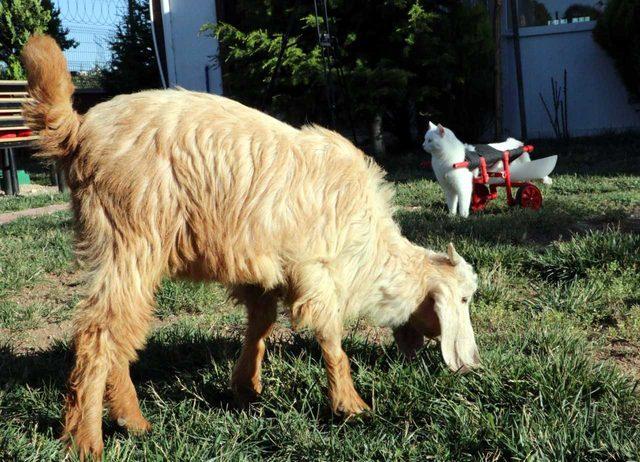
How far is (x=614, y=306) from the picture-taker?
4.34 meters

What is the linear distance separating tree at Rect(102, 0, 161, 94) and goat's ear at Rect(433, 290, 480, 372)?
15.3 m

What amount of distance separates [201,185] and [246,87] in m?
9.43

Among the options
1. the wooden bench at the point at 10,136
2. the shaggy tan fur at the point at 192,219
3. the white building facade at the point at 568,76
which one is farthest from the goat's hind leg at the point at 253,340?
the white building facade at the point at 568,76

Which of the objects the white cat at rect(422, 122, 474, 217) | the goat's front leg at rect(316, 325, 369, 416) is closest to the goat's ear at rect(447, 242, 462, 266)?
the goat's front leg at rect(316, 325, 369, 416)

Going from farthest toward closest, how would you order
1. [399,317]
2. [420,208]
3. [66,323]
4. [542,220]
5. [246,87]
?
[246,87] < [420,208] < [542,220] < [66,323] < [399,317]

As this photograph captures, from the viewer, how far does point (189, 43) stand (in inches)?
643

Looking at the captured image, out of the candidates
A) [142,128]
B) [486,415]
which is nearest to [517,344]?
[486,415]

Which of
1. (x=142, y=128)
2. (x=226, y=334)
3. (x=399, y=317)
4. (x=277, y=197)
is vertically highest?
(x=142, y=128)

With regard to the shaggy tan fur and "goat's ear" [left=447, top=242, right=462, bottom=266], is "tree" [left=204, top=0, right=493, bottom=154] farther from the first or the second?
the shaggy tan fur

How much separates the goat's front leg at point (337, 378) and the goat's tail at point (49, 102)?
1370 mm

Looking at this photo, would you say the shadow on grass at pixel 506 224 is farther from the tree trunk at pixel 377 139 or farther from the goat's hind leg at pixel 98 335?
the tree trunk at pixel 377 139

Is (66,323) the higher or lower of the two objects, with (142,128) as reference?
lower

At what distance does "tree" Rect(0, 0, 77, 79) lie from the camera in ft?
53.5

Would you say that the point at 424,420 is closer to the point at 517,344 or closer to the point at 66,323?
the point at 517,344
